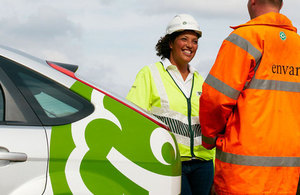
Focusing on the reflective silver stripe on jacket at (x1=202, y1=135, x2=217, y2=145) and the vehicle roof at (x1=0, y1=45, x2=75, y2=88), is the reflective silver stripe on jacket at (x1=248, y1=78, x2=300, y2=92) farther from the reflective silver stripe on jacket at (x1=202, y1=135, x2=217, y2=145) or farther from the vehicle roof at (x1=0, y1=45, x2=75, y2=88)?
the vehicle roof at (x1=0, y1=45, x2=75, y2=88)

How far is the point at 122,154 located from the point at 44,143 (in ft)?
1.37

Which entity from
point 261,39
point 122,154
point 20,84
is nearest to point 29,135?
point 20,84

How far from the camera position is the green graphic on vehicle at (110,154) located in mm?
2586

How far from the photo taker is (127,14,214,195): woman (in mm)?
3920

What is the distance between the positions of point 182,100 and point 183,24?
2.30 feet

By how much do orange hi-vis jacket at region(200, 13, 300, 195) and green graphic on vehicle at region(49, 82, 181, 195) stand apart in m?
0.49

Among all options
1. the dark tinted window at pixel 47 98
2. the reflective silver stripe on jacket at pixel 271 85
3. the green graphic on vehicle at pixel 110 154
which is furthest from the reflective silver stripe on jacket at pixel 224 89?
the dark tinted window at pixel 47 98

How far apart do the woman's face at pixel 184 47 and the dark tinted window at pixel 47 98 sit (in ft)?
5.49

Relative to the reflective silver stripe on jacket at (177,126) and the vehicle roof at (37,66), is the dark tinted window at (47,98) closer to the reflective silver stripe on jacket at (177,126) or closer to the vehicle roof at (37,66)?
the vehicle roof at (37,66)

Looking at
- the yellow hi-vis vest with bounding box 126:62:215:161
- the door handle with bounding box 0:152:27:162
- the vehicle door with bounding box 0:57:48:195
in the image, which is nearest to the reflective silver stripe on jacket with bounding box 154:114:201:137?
the yellow hi-vis vest with bounding box 126:62:215:161

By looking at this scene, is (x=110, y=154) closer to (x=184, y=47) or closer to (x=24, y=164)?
(x=24, y=164)

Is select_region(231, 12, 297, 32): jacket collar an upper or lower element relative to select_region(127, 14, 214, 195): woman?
upper

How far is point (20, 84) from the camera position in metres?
2.69

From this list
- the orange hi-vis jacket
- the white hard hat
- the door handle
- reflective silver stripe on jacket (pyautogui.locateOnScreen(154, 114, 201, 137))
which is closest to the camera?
the door handle
